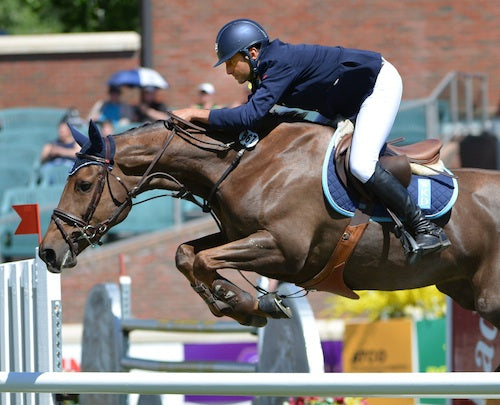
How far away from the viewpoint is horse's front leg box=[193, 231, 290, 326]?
5.40m

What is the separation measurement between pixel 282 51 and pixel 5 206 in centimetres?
735

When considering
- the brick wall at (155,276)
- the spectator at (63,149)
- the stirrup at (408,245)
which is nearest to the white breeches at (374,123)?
the stirrup at (408,245)

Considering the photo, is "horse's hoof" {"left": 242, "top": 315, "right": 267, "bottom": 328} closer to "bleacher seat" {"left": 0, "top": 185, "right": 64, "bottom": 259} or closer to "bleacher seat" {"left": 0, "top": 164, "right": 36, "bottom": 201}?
"bleacher seat" {"left": 0, "top": 185, "right": 64, "bottom": 259}

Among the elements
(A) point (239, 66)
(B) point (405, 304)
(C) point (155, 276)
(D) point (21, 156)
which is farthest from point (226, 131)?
(D) point (21, 156)

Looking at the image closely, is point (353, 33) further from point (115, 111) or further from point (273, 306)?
point (273, 306)

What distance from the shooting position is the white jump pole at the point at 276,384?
375cm

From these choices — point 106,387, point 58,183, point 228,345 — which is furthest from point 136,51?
point 106,387

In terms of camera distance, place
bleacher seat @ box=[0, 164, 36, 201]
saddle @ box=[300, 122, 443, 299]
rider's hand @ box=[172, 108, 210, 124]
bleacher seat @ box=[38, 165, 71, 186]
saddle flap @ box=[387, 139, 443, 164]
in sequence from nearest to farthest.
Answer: saddle @ box=[300, 122, 443, 299], rider's hand @ box=[172, 108, 210, 124], saddle flap @ box=[387, 139, 443, 164], bleacher seat @ box=[38, 165, 71, 186], bleacher seat @ box=[0, 164, 36, 201]

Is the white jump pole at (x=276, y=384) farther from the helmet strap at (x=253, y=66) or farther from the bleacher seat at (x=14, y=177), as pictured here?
the bleacher seat at (x=14, y=177)

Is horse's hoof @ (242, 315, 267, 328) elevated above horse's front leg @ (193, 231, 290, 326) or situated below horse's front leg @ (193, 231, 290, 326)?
below

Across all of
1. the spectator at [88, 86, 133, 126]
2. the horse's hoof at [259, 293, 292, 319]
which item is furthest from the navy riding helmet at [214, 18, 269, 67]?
the spectator at [88, 86, 133, 126]

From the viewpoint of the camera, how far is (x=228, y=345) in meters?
8.49

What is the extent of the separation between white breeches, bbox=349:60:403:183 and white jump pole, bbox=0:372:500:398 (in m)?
1.80

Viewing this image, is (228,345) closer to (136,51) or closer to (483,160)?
(483,160)
